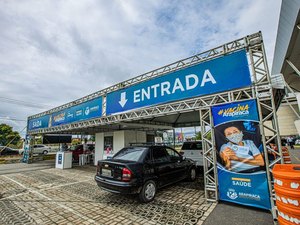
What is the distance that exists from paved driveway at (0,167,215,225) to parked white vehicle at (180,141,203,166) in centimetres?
229

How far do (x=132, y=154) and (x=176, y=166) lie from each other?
178 cm

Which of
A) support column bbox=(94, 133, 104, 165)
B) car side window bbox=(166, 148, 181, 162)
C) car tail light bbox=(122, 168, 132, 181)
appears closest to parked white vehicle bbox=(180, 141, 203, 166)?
car side window bbox=(166, 148, 181, 162)

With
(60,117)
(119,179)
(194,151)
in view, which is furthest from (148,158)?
(60,117)

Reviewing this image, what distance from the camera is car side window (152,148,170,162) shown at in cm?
517

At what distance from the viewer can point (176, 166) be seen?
18.9ft

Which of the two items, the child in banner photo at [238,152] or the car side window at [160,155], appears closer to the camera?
the child in banner photo at [238,152]

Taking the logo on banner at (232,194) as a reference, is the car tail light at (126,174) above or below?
above

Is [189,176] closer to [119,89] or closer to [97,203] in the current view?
[97,203]

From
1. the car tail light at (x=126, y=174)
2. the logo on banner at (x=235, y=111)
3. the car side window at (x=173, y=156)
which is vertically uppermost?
the logo on banner at (x=235, y=111)

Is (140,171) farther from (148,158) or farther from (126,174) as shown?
(148,158)

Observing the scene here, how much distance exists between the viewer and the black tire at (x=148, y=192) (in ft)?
14.5

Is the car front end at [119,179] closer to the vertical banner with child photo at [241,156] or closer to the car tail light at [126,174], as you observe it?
the car tail light at [126,174]

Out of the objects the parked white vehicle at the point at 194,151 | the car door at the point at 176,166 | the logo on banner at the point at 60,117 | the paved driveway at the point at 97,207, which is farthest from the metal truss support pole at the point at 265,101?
the logo on banner at the point at 60,117

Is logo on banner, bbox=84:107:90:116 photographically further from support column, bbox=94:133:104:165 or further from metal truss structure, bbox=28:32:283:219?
metal truss structure, bbox=28:32:283:219
